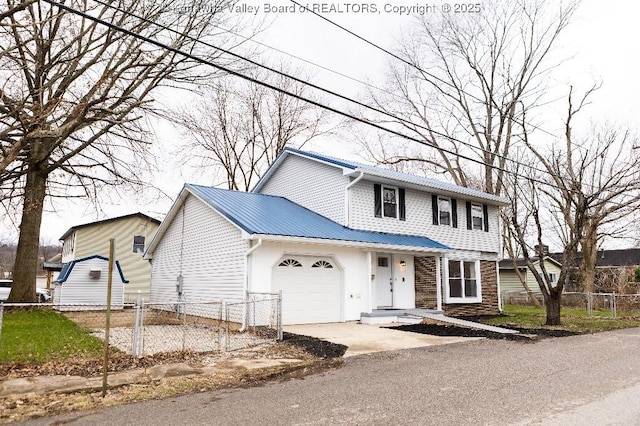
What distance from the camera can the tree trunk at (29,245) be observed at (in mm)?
18516

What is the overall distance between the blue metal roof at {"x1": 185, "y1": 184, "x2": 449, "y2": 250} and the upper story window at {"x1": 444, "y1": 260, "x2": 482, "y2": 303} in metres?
1.54

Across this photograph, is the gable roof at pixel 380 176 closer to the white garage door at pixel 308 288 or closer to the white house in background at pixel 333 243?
the white house in background at pixel 333 243

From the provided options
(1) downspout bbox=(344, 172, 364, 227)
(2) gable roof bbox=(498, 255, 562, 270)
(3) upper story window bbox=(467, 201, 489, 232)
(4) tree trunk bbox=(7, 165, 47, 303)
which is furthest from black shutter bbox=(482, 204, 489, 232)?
(2) gable roof bbox=(498, 255, 562, 270)

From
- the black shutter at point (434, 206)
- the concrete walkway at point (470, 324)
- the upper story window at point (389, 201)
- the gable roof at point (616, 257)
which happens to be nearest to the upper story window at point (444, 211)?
the black shutter at point (434, 206)

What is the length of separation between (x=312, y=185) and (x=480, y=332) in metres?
8.47

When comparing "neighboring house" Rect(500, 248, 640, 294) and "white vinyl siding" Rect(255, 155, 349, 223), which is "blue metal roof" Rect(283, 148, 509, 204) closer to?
"white vinyl siding" Rect(255, 155, 349, 223)

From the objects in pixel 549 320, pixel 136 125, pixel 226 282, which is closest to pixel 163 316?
pixel 226 282

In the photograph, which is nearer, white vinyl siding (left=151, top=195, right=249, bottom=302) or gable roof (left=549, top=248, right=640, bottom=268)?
white vinyl siding (left=151, top=195, right=249, bottom=302)

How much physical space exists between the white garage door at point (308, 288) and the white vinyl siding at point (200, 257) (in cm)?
140

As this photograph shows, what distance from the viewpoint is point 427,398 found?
20.1 ft

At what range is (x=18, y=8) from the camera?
902 centimetres

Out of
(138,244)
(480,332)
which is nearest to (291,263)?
(480,332)

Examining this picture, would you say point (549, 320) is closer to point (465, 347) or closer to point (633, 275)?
point (465, 347)

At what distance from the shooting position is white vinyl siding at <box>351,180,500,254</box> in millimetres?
16859
